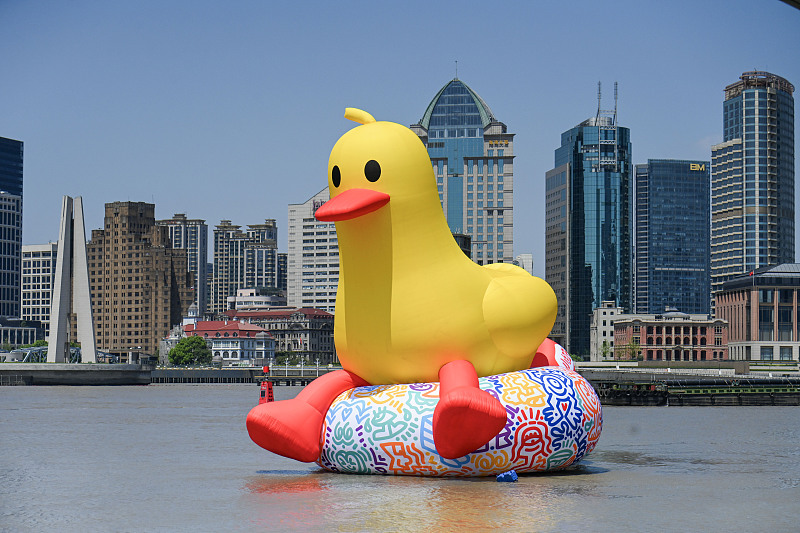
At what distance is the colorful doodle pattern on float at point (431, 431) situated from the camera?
73.2 ft

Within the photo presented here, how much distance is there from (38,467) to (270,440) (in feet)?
25.0

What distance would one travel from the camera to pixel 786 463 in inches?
1172

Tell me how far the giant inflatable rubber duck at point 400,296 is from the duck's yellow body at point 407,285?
0.07ft

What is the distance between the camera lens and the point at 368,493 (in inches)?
823

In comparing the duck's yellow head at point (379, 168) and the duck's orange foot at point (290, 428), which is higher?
the duck's yellow head at point (379, 168)

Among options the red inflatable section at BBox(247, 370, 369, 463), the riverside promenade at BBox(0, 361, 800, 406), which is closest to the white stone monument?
the riverside promenade at BBox(0, 361, 800, 406)

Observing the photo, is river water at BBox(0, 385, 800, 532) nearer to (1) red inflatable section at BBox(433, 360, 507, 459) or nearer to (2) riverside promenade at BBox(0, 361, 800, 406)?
(1) red inflatable section at BBox(433, 360, 507, 459)

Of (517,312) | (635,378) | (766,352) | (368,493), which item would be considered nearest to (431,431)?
(368,493)

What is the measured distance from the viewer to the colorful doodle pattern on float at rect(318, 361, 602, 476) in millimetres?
22297

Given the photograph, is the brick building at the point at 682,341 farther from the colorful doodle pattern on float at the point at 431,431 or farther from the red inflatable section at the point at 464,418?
the red inflatable section at the point at 464,418

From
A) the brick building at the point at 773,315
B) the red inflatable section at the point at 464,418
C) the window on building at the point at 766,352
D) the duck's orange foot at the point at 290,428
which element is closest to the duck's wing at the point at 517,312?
the red inflatable section at the point at 464,418

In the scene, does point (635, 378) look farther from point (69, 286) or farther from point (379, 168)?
point (379, 168)

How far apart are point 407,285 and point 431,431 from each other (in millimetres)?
3070

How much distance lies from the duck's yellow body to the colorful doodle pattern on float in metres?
0.65
